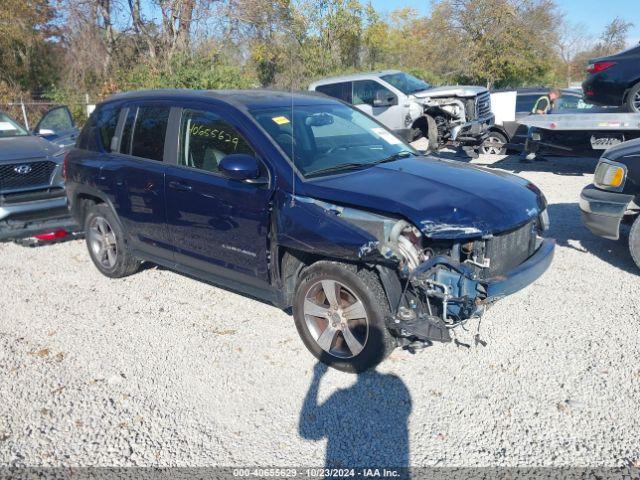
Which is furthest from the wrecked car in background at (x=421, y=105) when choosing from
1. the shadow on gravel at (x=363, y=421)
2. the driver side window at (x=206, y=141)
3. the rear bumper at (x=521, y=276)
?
the shadow on gravel at (x=363, y=421)

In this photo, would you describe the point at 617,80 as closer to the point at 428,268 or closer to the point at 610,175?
the point at 610,175

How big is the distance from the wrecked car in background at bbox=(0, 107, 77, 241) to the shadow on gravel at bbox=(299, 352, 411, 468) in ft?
15.7

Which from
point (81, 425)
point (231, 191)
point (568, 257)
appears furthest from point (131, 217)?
point (568, 257)

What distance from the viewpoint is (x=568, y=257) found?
6.30m

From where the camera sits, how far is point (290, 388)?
3928mm

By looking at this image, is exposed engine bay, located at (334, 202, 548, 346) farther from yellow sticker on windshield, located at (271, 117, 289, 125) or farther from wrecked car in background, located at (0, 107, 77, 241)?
wrecked car in background, located at (0, 107, 77, 241)

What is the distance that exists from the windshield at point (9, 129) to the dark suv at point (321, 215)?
3699 mm

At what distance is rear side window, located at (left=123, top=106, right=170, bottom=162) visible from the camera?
5.23 m

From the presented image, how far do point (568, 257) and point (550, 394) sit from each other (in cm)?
298

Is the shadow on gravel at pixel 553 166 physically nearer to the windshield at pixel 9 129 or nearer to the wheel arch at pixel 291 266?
the wheel arch at pixel 291 266

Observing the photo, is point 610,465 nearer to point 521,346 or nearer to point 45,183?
point 521,346

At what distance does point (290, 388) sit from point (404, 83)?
11832mm

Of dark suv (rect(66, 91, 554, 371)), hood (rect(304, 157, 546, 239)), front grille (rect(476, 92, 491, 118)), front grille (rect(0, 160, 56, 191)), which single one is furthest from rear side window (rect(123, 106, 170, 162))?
front grille (rect(476, 92, 491, 118))

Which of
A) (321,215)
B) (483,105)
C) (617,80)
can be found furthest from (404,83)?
(321,215)
